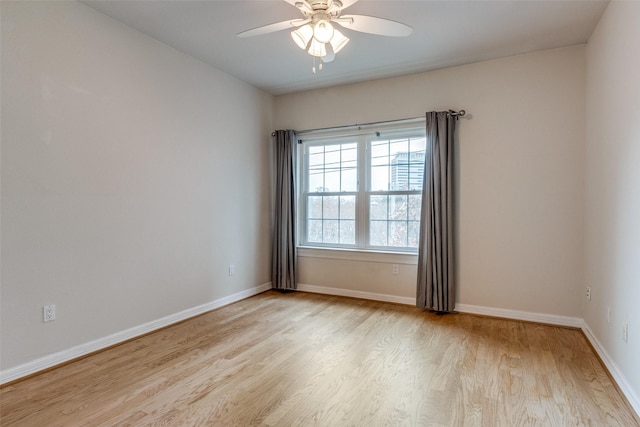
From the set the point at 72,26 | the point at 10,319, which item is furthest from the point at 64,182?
the point at 72,26

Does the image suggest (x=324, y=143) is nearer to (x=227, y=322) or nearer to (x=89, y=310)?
(x=227, y=322)

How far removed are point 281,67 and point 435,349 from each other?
3.22m

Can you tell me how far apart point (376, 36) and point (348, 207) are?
2060 millimetres

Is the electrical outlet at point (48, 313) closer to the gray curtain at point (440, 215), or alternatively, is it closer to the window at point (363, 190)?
the window at point (363, 190)

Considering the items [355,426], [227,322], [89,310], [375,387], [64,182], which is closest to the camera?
[355,426]

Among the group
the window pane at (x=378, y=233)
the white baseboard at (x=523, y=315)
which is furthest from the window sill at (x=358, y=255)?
the white baseboard at (x=523, y=315)

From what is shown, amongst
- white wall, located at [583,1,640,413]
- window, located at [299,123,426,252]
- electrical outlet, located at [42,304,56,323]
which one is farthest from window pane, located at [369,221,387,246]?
electrical outlet, located at [42,304,56,323]

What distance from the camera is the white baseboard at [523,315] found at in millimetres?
3293

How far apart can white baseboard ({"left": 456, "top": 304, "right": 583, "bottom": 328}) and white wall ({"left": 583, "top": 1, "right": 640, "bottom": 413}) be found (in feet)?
0.56

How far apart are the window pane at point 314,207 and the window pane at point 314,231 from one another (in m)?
0.07

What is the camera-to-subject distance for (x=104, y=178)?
2814mm

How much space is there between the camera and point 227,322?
3.47m

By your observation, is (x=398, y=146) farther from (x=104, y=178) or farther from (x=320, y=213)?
(x=104, y=178)

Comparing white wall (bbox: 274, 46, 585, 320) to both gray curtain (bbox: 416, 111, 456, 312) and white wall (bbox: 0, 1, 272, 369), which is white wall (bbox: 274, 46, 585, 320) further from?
white wall (bbox: 0, 1, 272, 369)
